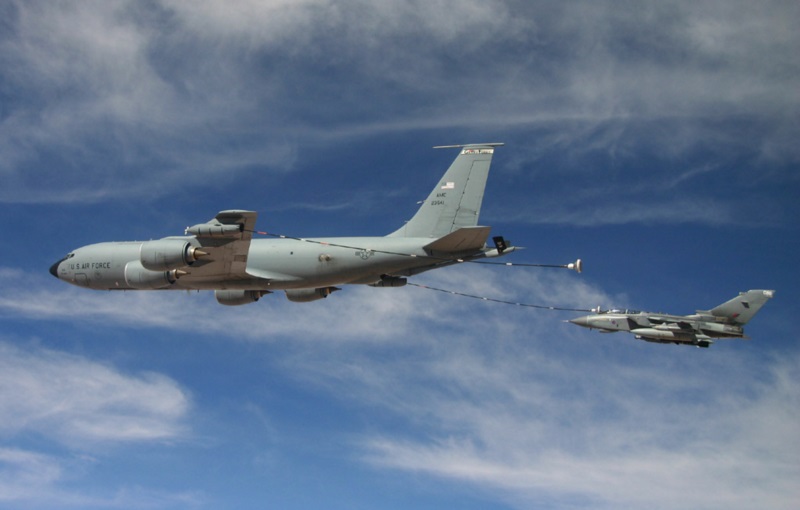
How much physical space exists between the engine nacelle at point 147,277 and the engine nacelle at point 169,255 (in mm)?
1694

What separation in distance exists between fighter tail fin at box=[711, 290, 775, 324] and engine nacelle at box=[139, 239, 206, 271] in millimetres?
42111

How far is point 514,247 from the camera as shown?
32.7 metres

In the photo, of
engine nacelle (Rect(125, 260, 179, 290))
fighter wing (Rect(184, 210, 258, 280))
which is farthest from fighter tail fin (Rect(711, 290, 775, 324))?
engine nacelle (Rect(125, 260, 179, 290))

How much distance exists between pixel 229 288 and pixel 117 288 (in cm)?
580

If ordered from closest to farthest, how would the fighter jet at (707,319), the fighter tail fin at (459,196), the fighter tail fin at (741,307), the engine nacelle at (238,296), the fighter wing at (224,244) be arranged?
1. the fighter wing at (224,244)
2. the fighter tail fin at (459,196)
3. the engine nacelle at (238,296)
4. the fighter jet at (707,319)
5. the fighter tail fin at (741,307)

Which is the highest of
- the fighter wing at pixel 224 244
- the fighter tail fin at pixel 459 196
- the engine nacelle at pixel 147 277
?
the fighter tail fin at pixel 459 196

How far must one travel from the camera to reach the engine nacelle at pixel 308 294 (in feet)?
132

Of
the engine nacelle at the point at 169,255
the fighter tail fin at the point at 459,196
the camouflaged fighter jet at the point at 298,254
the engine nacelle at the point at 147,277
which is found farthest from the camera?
the engine nacelle at the point at 147,277

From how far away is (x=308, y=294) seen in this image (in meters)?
40.2

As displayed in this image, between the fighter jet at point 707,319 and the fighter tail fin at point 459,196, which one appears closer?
the fighter tail fin at point 459,196

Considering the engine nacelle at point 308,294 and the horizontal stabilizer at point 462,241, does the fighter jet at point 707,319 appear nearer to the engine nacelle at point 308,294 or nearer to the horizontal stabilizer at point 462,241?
the engine nacelle at point 308,294

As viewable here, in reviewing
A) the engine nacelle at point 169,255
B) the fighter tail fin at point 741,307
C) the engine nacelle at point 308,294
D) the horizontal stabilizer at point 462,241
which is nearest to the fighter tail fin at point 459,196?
the horizontal stabilizer at point 462,241

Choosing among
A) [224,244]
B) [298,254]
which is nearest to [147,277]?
[224,244]

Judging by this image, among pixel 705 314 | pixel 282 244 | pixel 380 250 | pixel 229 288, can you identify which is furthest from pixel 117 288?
pixel 705 314
